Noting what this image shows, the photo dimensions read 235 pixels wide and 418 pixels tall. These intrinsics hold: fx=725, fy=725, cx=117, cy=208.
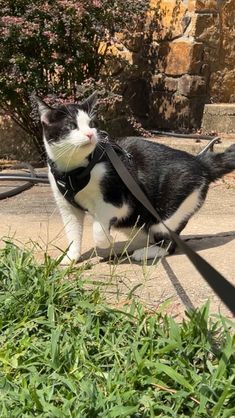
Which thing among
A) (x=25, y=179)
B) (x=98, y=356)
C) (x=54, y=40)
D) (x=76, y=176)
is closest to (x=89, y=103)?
(x=76, y=176)

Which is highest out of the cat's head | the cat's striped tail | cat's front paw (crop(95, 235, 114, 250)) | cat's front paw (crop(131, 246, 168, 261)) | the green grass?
the cat's head

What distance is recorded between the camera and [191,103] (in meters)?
7.65

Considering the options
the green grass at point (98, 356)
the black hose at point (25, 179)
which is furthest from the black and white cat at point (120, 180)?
the black hose at point (25, 179)

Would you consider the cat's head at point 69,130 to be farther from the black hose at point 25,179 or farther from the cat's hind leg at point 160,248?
the black hose at point 25,179

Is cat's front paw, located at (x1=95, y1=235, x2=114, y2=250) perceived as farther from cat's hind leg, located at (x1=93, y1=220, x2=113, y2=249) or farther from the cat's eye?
the cat's eye

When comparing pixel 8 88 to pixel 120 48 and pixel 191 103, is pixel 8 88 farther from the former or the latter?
pixel 191 103

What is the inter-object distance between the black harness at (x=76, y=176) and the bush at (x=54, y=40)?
10.9 ft

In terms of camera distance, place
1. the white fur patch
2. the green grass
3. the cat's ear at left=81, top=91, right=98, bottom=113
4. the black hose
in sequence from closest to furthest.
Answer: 1. the green grass
2. the cat's ear at left=81, top=91, right=98, bottom=113
3. the white fur patch
4. the black hose

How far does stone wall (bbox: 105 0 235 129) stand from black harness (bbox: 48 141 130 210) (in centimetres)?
385

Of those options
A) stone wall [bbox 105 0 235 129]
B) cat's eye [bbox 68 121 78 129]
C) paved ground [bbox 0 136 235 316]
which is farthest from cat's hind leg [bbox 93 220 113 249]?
stone wall [bbox 105 0 235 129]

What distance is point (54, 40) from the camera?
6984mm

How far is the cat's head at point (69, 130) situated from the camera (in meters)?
3.77

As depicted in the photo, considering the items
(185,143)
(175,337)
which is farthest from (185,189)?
(185,143)

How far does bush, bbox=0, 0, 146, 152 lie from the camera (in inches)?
277
